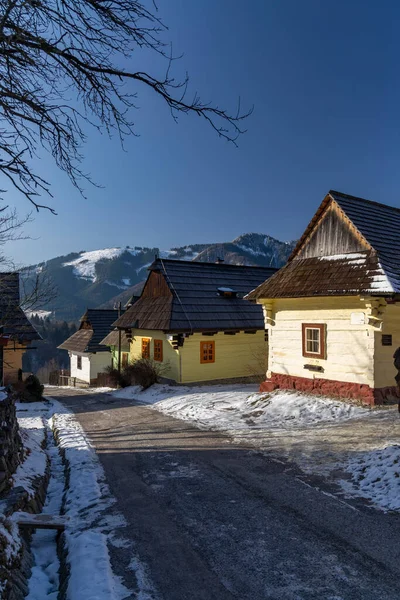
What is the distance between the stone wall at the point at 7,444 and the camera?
545 centimetres

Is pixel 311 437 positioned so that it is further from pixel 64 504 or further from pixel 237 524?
pixel 64 504

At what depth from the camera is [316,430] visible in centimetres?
923

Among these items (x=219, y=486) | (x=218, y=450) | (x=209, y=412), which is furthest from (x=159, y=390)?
(x=219, y=486)

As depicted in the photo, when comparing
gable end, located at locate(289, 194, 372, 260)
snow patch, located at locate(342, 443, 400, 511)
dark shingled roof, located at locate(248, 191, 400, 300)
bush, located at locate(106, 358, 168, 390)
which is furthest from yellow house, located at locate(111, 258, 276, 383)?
snow patch, located at locate(342, 443, 400, 511)

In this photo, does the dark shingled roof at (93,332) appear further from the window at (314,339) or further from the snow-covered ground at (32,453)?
the window at (314,339)

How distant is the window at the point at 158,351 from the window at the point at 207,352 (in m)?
2.12

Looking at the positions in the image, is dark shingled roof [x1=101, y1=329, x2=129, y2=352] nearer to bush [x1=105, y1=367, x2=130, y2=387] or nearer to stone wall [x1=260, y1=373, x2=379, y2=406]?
bush [x1=105, y1=367, x2=130, y2=387]

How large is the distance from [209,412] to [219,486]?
5.96 metres

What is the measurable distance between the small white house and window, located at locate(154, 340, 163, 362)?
1431 centimetres

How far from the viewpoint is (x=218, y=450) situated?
26.8 feet

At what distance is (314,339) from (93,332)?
88.5 feet

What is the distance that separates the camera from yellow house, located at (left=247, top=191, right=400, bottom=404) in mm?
10945

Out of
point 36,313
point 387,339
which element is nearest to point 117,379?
point 387,339

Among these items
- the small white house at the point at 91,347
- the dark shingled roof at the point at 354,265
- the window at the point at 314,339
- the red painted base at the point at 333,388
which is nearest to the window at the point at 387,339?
the red painted base at the point at 333,388
